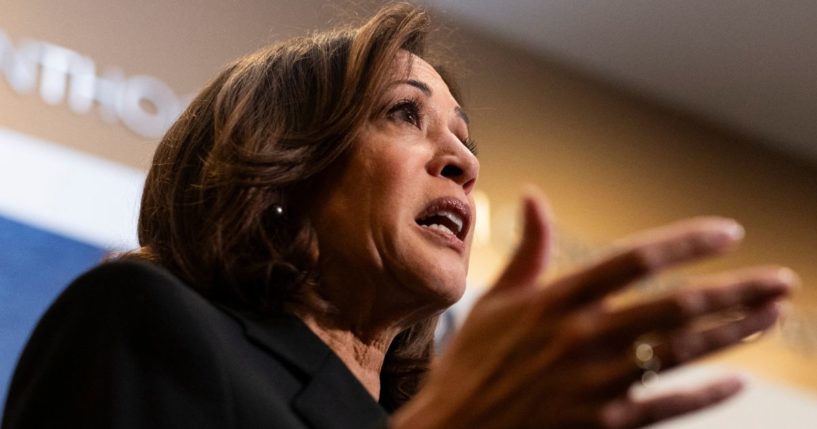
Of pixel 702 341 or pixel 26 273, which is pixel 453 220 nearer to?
pixel 702 341

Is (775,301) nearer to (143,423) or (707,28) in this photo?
(143,423)

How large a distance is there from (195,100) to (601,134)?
2.49 meters

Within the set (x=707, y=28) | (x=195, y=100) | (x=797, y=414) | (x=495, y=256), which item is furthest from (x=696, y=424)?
(x=195, y=100)

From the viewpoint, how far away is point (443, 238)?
1.12m

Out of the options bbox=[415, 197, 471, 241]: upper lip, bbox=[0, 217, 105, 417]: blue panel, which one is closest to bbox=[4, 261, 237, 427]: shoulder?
bbox=[415, 197, 471, 241]: upper lip

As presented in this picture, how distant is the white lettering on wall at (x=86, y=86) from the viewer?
2.61 meters

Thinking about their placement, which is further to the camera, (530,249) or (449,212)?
(449,212)

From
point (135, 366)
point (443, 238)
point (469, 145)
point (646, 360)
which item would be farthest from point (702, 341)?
point (469, 145)

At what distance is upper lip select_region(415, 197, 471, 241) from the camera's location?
3.74ft

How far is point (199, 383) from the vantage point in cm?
84

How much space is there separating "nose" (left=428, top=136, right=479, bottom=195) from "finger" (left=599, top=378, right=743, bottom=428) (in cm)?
56

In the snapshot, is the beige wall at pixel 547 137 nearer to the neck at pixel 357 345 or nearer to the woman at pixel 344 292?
the woman at pixel 344 292

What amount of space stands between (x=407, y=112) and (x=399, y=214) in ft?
0.46

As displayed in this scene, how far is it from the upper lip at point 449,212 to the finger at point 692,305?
544 millimetres
